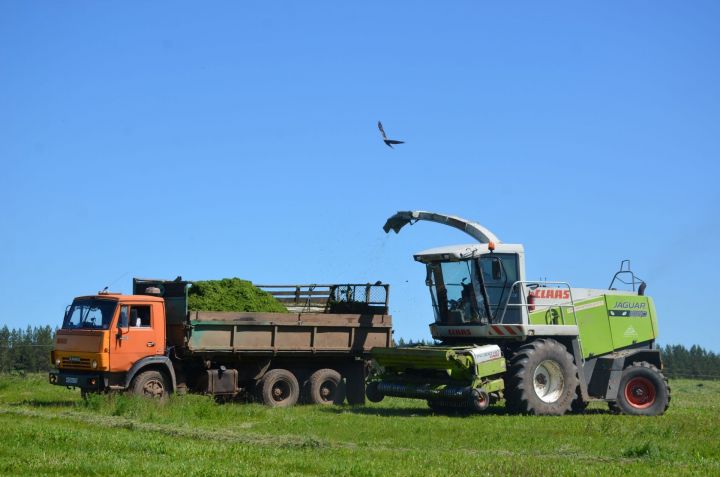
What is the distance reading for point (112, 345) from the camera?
20516mm

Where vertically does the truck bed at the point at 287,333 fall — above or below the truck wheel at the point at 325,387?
above

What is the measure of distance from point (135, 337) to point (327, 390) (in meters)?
5.80

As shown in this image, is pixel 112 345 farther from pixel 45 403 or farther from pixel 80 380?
pixel 45 403

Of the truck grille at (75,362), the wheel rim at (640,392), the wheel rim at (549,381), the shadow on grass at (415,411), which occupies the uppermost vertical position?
the truck grille at (75,362)

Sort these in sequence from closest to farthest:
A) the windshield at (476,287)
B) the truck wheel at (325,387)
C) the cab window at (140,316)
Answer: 1. the cab window at (140,316)
2. the windshield at (476,287)
3. the truck wheel at (325,387)

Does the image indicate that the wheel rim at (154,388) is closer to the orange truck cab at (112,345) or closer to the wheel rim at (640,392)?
the orange truck cab at (112,345)

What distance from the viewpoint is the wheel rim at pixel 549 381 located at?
2091 cm

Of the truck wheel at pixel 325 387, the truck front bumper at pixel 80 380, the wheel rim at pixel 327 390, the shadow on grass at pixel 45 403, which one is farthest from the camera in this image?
the wheel rim at pixel 327 390

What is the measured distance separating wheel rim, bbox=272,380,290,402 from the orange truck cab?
3.16 metres

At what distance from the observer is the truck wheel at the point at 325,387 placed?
23953mm

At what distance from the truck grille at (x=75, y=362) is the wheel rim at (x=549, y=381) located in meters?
10.2

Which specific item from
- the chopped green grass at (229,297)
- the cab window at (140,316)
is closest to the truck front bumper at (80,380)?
the cab window at (140,316)

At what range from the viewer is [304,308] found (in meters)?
25.5

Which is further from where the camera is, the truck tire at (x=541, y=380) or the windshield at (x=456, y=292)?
the windshield at (x=456, y=292)
